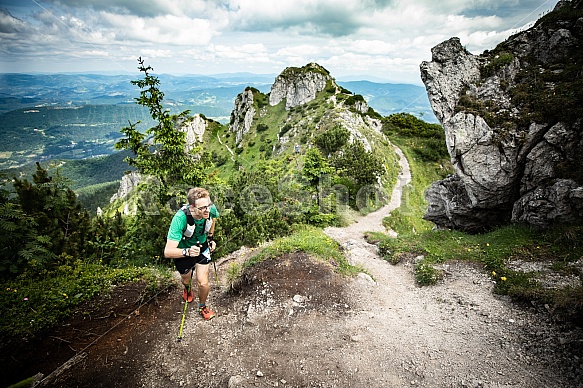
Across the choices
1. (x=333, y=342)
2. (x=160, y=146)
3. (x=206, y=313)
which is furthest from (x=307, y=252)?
(x=160, y=146)

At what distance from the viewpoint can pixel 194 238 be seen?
21.1ft

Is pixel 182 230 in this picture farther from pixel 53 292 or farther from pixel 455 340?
pixel 455 340

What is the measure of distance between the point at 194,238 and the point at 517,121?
1367cm

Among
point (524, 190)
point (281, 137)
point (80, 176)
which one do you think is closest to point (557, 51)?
point (524, 190)

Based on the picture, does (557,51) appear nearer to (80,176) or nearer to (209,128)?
(209,128)

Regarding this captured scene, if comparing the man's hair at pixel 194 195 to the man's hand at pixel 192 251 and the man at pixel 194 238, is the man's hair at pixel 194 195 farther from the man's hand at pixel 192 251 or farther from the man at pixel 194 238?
the man's hand at pixel 192 251

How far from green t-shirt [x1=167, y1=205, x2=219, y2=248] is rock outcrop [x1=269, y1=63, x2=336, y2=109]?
67.9 m

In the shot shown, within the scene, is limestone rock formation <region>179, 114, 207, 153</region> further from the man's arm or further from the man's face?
the man's arm

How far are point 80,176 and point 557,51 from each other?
21963 centimetres

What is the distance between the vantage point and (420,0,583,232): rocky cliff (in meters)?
9.94

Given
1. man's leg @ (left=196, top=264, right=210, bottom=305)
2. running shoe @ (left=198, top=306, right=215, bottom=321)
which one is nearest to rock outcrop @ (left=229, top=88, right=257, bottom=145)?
running shoe @ (left=198, top=306, right=215, bottom=321)

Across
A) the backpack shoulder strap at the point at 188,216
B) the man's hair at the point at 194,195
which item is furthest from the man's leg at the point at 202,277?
the man's hair at the point at 194,195

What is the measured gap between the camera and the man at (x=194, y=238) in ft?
19.4

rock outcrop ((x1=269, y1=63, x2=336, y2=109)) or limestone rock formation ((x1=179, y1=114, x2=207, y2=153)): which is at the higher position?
rock outcrop ((x1=269, y1=63, x2=336, y2=109))
